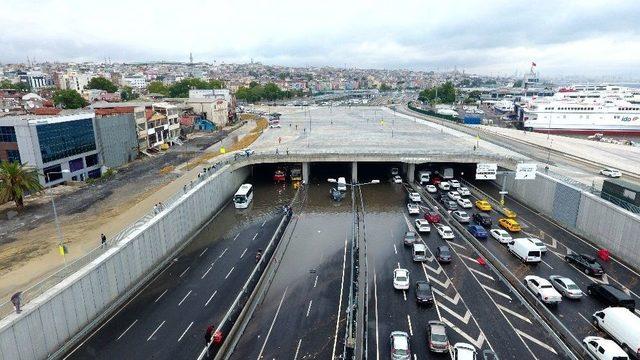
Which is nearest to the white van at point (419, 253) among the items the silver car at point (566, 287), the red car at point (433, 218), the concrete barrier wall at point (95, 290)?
the red car at point (433, 218)

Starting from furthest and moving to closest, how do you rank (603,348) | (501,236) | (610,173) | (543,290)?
(610,173) < (501,236) < (543,290) < (603,348)

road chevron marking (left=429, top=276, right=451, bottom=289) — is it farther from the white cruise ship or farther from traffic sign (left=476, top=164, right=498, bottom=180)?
the white cruise ship

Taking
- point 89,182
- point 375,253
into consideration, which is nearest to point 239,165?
Answer: point 89,182

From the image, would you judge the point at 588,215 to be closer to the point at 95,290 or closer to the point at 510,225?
the point at 510,225

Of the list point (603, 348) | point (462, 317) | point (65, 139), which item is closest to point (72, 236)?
point (65, 139)

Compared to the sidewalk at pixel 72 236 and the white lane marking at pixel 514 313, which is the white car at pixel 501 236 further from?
the sidewalk at pixel 72 236

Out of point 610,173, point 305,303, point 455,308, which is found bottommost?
point 305,303
